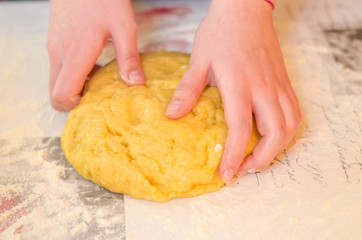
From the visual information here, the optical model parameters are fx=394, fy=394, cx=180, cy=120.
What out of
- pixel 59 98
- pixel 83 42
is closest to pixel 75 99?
pixel 59 98

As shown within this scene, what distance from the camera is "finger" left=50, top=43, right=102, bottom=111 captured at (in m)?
1.31

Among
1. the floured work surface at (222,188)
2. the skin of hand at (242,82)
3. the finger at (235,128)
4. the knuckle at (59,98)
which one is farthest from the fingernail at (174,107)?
the knuckle at (59,98)

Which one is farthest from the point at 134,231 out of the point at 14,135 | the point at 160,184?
the point at 14,135

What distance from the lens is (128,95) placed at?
1311 millimetres

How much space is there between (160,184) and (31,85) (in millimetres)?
811

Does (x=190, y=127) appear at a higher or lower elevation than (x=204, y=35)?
lower

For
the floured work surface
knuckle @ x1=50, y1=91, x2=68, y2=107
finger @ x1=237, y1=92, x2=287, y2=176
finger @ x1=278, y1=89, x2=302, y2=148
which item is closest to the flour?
the floured work surface

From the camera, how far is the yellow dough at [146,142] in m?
1.17

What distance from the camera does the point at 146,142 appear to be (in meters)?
1.20

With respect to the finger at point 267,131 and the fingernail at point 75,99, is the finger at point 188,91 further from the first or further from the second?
the fingernail at point 75,99

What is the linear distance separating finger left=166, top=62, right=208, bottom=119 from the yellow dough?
0.15ft

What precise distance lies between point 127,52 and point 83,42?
0.50 ft

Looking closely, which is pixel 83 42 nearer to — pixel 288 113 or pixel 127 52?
pixel 127 52

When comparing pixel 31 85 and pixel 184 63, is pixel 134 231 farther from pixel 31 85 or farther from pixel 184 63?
pixel 31 85
